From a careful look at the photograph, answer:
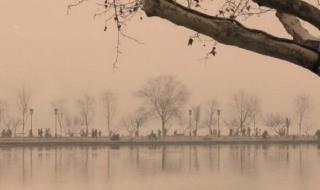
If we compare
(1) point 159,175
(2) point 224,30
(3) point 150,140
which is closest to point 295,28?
(2) point 224,30

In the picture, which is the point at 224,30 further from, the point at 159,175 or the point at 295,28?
the point at 159,175

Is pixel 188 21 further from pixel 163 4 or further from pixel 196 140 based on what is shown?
pixel 196 140

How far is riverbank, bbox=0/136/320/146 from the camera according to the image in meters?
76.9

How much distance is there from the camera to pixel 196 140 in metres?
82.2

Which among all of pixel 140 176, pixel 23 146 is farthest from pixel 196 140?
pixel 140 176

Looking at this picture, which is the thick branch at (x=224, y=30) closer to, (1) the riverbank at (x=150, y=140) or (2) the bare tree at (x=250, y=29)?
(2) the bare tree at (x=250, y=29)

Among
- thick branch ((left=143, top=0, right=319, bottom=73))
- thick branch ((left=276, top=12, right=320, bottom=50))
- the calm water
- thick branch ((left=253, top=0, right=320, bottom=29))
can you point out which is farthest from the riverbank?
thick branch ((left=253, top=0, right=320, bottom=29))

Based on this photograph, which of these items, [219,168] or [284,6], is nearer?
[284,6]

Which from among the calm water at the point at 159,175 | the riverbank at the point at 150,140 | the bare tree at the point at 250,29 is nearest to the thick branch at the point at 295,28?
the bare tree at the point at 250,29

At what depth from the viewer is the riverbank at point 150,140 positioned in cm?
7688

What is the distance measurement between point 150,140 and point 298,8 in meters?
75.7

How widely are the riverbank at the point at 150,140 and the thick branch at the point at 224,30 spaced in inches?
Answer: 2777

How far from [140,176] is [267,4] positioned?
27.2 m

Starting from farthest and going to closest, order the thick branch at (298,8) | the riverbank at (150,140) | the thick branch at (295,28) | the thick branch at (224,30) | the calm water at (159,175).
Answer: the riverbank at (150,140) < the calm water at (159,175) < the thick branch at (295,28) < the thick branch at (224,30) < the thick branch at (298,8)
